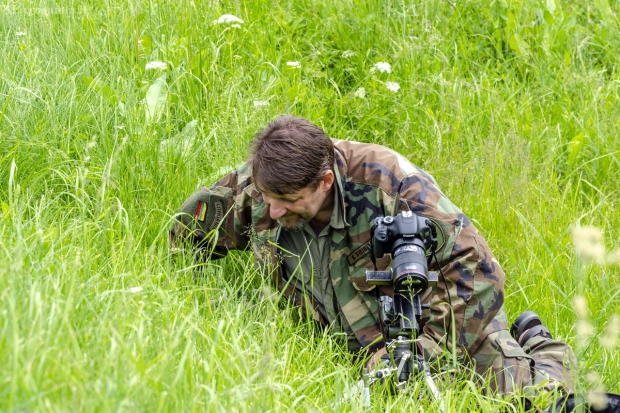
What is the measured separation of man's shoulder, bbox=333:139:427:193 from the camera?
365 cm

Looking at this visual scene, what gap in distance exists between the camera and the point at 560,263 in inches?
177

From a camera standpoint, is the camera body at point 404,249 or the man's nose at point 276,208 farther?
the man's nose at point 276,208

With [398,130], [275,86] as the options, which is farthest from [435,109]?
[275,86]

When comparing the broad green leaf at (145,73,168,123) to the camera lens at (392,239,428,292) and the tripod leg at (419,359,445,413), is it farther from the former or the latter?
the tripod leg at (419,359,445,413)

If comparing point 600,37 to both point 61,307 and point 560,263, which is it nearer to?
point 560,263

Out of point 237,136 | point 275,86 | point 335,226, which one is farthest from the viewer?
point 275,86

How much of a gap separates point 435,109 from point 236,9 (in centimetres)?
136

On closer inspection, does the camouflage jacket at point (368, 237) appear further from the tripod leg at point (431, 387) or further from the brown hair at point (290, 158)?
the tripod leg at point (431, 387)

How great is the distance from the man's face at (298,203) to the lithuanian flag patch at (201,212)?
0.37 m

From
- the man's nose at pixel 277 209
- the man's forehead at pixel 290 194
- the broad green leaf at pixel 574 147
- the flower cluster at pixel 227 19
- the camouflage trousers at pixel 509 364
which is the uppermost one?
the flower cluster at pixel 227 19

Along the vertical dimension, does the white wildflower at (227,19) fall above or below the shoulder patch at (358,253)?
above

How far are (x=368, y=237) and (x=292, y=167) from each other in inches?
19.8

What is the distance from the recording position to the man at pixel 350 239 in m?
3.51

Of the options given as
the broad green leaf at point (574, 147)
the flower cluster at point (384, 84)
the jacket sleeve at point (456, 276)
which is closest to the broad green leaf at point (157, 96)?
the flower cluster at point (384, 84)
